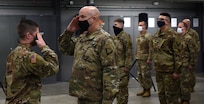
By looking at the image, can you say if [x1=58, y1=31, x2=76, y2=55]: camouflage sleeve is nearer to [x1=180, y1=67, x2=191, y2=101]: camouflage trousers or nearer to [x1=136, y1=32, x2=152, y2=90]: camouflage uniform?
[x1=180, y1=67, x2=191, y2=101]: camouflage trousers

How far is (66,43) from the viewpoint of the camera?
129 inches

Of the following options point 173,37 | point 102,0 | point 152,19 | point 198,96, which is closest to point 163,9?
point 152,19

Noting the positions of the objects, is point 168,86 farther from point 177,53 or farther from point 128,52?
point 128,52

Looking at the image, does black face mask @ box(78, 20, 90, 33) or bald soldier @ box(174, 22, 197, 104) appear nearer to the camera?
black face mask @ box(78, 20, 90, 33)

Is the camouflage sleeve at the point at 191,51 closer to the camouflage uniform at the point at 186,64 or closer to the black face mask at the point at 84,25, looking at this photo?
the camouflage uniform at the point at 186,64

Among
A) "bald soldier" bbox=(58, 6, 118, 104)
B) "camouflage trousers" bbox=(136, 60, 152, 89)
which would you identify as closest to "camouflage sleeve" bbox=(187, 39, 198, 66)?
"camouflage trousers" bbox=(136, 60, 152, 89)

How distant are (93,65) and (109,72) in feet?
0.62

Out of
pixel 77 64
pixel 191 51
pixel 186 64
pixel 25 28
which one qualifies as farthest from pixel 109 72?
pixel 191 51

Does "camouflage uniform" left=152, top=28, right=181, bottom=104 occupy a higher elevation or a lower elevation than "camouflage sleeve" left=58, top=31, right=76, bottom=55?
lower

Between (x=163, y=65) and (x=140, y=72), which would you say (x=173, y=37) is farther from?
(x=140, y=72)

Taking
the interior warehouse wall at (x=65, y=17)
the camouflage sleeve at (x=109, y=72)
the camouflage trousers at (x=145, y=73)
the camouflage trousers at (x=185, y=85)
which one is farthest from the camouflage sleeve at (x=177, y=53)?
the interior warehouse wall at (x=65, y=17)

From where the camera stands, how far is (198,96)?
713cm

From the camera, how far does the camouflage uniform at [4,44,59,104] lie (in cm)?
276

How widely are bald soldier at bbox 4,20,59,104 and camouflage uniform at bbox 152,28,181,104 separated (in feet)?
7.57
